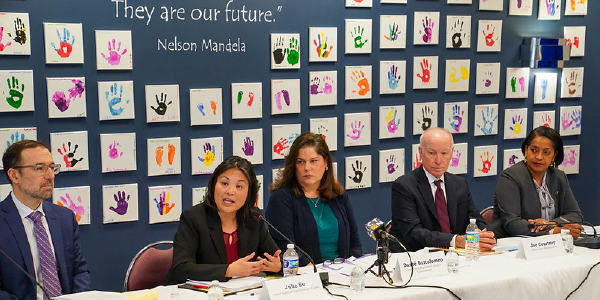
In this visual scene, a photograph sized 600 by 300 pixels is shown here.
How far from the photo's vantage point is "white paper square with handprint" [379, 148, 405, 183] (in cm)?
558

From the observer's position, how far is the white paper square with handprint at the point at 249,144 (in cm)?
497

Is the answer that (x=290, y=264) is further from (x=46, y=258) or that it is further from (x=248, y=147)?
(x=248, y=147)

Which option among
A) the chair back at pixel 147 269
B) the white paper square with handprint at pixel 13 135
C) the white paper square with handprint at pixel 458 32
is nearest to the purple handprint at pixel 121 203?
the white paper square with handprint at pixel 13 135

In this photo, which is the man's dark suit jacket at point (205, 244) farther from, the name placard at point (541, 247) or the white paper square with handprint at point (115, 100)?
the white paper square with handprint at point (115, 100)

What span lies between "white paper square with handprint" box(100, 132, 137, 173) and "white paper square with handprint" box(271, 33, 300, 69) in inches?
47.9

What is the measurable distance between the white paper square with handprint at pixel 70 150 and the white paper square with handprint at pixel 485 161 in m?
3.34

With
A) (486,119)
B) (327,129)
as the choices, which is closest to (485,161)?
(486,119)

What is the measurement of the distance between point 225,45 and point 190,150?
2.65ft

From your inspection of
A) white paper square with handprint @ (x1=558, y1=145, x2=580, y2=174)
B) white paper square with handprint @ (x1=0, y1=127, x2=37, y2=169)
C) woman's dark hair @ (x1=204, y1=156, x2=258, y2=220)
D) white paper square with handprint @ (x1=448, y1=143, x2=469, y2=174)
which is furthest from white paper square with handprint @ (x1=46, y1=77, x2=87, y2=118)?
white paper square with handprint @ (x1=558, y1=145, x2=580, y2=174)

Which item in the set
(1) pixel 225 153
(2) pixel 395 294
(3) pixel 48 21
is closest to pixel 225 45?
(1) pixel 225 153

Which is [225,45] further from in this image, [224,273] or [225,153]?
[224,273]

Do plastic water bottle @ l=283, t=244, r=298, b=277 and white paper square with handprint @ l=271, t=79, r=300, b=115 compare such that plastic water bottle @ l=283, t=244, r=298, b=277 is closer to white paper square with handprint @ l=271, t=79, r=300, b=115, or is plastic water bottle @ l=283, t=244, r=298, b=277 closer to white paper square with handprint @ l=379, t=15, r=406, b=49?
white paper square with handprint @ l=271, t=79, r=300, b=115

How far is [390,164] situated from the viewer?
562 centimetres

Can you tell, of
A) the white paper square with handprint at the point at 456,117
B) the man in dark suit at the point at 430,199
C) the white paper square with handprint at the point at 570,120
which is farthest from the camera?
the white paper square with handprint at the point at 570,120
